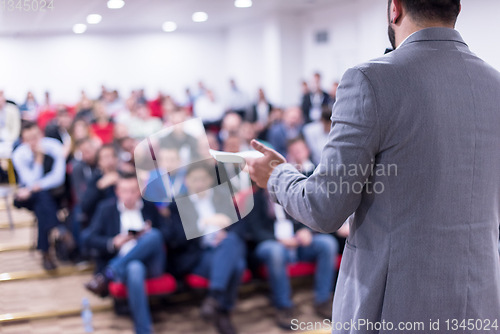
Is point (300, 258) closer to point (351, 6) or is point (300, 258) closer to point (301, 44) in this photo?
point (351, 6)

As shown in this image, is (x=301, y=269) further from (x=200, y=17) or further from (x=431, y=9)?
(x=200, y=17)

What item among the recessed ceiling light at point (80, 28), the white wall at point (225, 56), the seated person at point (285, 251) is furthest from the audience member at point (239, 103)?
the seated person at point (285, 251)

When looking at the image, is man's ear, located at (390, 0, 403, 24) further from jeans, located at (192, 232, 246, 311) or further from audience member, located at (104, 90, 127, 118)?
audience member, located at (104, 90, 127, 118)

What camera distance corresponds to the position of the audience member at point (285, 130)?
446 cm

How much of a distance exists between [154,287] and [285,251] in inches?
30.7

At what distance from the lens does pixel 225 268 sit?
8.11ft

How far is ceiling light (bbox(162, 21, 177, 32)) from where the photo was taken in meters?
11.3

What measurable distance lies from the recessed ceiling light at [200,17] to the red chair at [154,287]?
324 inches

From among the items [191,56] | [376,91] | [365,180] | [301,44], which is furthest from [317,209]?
[191,56]

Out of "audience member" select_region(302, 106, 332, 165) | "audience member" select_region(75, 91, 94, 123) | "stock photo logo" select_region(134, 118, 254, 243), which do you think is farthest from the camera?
"audience member" select_region(75, 91, 94, 123)

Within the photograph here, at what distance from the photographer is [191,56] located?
13633 mm

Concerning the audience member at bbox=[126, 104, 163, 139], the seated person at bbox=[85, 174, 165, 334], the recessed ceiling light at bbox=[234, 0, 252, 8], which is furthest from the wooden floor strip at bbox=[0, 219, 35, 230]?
the recessed ceiling light at bbox=[234, 0, 252, 8]

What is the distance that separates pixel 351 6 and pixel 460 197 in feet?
27.8

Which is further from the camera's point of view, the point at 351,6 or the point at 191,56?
the point at 191,56
